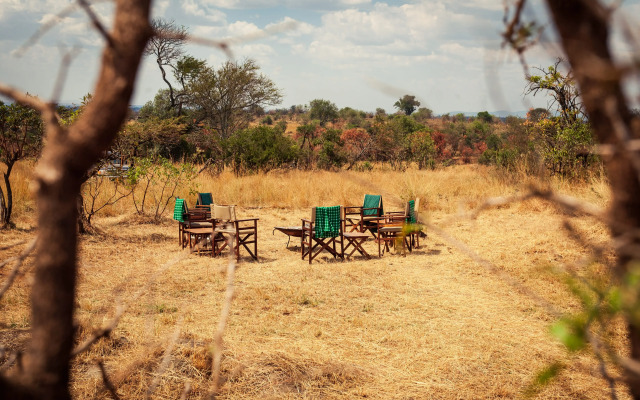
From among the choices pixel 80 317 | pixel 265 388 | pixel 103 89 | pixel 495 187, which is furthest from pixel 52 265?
pixel 495 187

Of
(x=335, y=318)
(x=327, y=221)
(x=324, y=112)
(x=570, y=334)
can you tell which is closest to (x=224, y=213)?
(x=327, y=221)

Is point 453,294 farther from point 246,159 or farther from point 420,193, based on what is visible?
point 246,159

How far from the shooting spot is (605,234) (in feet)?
25.2

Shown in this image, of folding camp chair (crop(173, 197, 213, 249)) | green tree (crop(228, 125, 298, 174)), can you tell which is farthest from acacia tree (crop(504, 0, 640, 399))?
green tree (crop(228, 125, 298, 174))

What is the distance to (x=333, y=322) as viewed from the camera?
4.86 m

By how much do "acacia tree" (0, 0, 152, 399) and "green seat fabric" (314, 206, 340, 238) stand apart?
20.7 feet

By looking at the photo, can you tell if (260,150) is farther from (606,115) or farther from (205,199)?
(606,115)

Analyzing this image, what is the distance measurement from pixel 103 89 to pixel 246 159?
51.0 feet

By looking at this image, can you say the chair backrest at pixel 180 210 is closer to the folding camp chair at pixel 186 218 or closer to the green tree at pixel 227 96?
the folding camp chair at pixel 186 218

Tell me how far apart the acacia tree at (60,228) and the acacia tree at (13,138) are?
795 cm

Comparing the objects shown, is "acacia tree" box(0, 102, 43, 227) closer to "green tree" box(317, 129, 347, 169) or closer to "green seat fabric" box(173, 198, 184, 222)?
"green seat fabric" box(173, 198, 184, 222)

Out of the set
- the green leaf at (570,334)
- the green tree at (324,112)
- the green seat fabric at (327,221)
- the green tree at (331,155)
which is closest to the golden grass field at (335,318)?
the green leaf at (570,334)

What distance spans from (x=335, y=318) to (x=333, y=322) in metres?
0.12

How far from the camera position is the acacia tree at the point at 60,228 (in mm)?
814
